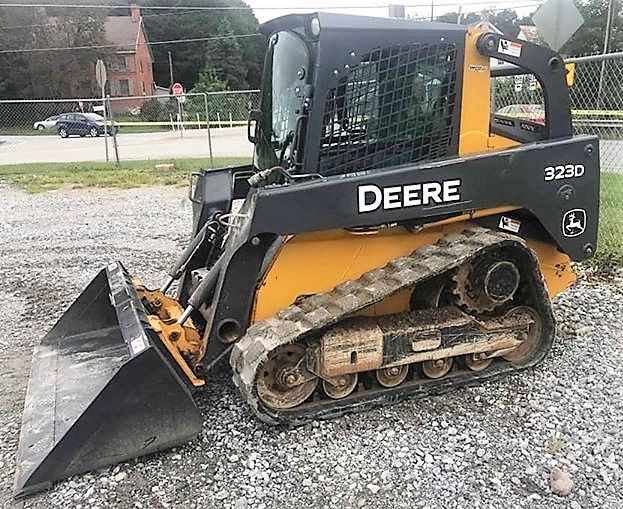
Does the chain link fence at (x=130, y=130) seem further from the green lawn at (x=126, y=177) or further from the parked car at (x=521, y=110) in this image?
the parked car at (x=521, y=110)

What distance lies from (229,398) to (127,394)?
915mm

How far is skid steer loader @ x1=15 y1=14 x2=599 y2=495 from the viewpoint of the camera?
3.61 metres

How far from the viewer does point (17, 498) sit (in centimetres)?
326

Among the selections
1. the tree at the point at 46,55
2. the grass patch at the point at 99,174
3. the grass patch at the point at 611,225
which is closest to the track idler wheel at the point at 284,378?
the grass patch at the point at 611,225

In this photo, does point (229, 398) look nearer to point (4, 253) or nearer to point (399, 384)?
point (399, 384)

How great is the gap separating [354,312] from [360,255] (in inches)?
20.2

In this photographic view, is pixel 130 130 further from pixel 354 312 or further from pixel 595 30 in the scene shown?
pixel 354 312

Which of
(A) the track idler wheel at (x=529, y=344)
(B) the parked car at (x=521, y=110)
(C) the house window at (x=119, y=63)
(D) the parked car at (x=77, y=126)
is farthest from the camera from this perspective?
(C) the house window at (x=119, y=63)

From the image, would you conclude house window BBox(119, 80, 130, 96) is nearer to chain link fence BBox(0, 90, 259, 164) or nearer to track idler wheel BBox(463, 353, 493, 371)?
chain link fence BBox(0, 90, 259, 164)

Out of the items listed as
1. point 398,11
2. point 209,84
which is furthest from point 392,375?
point 209,84

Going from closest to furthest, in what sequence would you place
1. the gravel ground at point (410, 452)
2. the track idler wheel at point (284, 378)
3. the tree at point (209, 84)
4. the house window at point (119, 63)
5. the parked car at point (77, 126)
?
the gravel ground at point (410, 452), the track idler wheel at point (284, 378), the parked car at point (77, 126), the tree at point (209, 84), the house window at point (119, 63)

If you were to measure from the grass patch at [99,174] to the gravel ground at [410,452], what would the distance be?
8651mm

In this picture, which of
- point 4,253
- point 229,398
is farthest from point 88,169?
point 229,398

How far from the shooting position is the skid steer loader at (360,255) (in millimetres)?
3607
